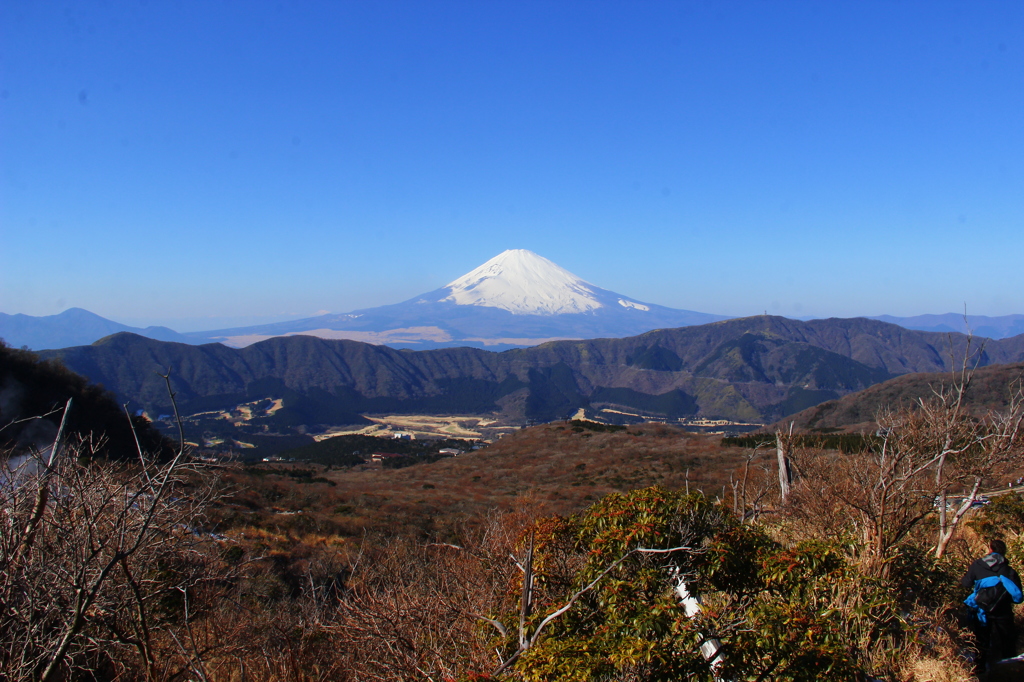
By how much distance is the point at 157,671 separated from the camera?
5.56 m

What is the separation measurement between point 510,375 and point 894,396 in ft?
313

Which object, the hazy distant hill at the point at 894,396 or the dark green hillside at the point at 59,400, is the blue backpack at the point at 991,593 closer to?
the dark green hillside at the point at 59,400

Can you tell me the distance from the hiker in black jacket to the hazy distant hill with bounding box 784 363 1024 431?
47.1 m

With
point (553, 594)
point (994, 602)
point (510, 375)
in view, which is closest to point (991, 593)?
point (994, 602)

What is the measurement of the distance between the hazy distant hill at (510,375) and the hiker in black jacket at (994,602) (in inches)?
3997

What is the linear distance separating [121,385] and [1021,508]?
127129 mm

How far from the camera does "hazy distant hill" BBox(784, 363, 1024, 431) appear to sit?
5022 centimetres

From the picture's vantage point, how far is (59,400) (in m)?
28.7

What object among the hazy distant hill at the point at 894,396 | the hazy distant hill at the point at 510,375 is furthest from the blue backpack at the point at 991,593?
the hazy distant hill at the point at 510,375

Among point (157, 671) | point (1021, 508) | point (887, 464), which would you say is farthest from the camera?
point (1021, 508)

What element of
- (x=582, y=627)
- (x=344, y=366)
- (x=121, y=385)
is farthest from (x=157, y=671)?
(x=344, y=366)

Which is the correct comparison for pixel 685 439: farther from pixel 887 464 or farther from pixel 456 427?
pixel 456 427

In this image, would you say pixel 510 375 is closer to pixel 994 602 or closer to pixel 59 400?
pixel 59 400

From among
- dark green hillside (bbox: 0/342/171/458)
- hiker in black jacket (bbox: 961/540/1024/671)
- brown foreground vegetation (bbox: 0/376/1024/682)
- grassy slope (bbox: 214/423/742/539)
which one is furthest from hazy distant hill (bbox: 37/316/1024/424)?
hiker in black jacket (bbox: 961/540/1024/671)
